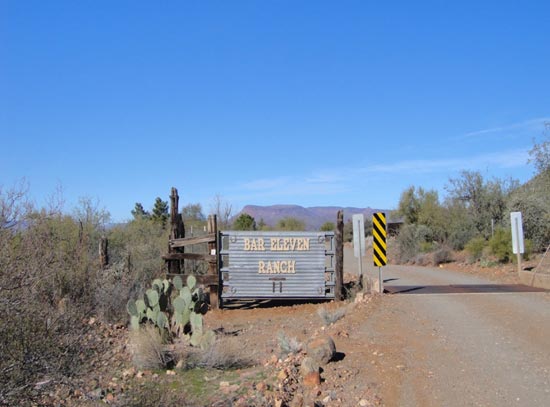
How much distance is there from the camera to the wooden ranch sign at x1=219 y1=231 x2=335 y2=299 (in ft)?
56.2

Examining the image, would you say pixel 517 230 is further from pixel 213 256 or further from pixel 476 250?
pixel 213 256

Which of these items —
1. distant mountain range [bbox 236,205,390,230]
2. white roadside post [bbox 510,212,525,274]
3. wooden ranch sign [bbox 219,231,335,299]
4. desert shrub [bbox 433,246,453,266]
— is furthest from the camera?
distant mountain range [bbox 236,205,390,230]

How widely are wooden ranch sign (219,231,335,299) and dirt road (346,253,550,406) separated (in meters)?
2.44

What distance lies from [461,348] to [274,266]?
336 inches

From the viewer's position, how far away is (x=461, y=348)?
30.2 feet

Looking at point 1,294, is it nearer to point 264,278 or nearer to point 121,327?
point 121,327

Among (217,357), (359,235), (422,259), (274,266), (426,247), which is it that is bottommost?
(217,357)

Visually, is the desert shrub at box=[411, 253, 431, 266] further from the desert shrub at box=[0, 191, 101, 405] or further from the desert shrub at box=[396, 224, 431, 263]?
the desert shrub at box=[0, 191, 101, 405]

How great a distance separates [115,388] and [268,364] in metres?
2.62

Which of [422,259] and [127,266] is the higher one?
[127,266]

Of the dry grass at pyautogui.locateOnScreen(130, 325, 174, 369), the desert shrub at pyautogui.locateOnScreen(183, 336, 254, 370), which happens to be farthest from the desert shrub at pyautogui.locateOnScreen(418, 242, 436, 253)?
the dry grass at pyautogui.locateOnScreen(130, 325, 174, 369)

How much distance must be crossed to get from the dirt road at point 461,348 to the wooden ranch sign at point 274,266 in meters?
2.44

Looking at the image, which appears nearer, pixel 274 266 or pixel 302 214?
pixel 274 266

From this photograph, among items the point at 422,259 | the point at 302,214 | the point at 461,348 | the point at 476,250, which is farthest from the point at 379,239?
the point at 302,214
